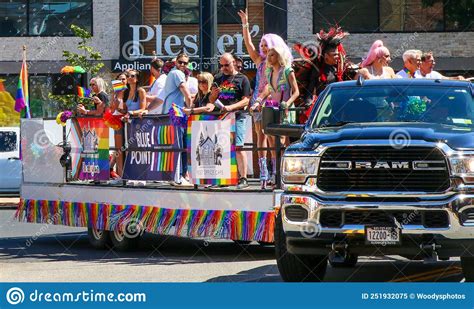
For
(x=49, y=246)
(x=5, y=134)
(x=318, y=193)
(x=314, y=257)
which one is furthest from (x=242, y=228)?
(x=5, y=134)

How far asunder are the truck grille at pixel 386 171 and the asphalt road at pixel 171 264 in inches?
67.7

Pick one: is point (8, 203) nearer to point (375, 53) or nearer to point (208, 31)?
point (208, 31)

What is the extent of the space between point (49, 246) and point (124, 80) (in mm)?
2621

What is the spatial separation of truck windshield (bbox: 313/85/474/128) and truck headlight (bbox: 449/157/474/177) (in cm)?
102

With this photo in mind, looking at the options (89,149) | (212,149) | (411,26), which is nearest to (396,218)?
(212,149)

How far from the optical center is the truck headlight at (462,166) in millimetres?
9148

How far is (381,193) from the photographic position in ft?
30.3

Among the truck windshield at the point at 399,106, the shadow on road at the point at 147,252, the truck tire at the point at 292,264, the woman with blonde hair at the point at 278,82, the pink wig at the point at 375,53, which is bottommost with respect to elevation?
the shadow on road at the point at 147,252

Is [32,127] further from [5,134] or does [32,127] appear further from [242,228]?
[5,134]

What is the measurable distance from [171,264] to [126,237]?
6.38 feet

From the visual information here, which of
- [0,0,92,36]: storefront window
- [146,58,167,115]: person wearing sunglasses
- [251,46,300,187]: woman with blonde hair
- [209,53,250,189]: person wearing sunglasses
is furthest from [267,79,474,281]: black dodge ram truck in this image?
[0,0,92,36]: storefront window

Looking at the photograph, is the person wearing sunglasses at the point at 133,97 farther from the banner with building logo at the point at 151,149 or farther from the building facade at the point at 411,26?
the building facade at the point at 411,26

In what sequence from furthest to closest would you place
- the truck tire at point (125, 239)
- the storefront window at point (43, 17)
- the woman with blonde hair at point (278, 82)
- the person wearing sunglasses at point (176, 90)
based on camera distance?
the storefront window at point (43, 17)
the truck tire at point (125, 239)
the person wearing sunglasses at point (176, 90)
the woman with blonde hair at point (278, 82)

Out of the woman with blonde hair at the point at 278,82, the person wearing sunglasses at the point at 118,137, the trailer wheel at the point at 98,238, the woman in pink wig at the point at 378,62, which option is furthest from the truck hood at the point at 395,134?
the trailer wheel at the point at 98,238
